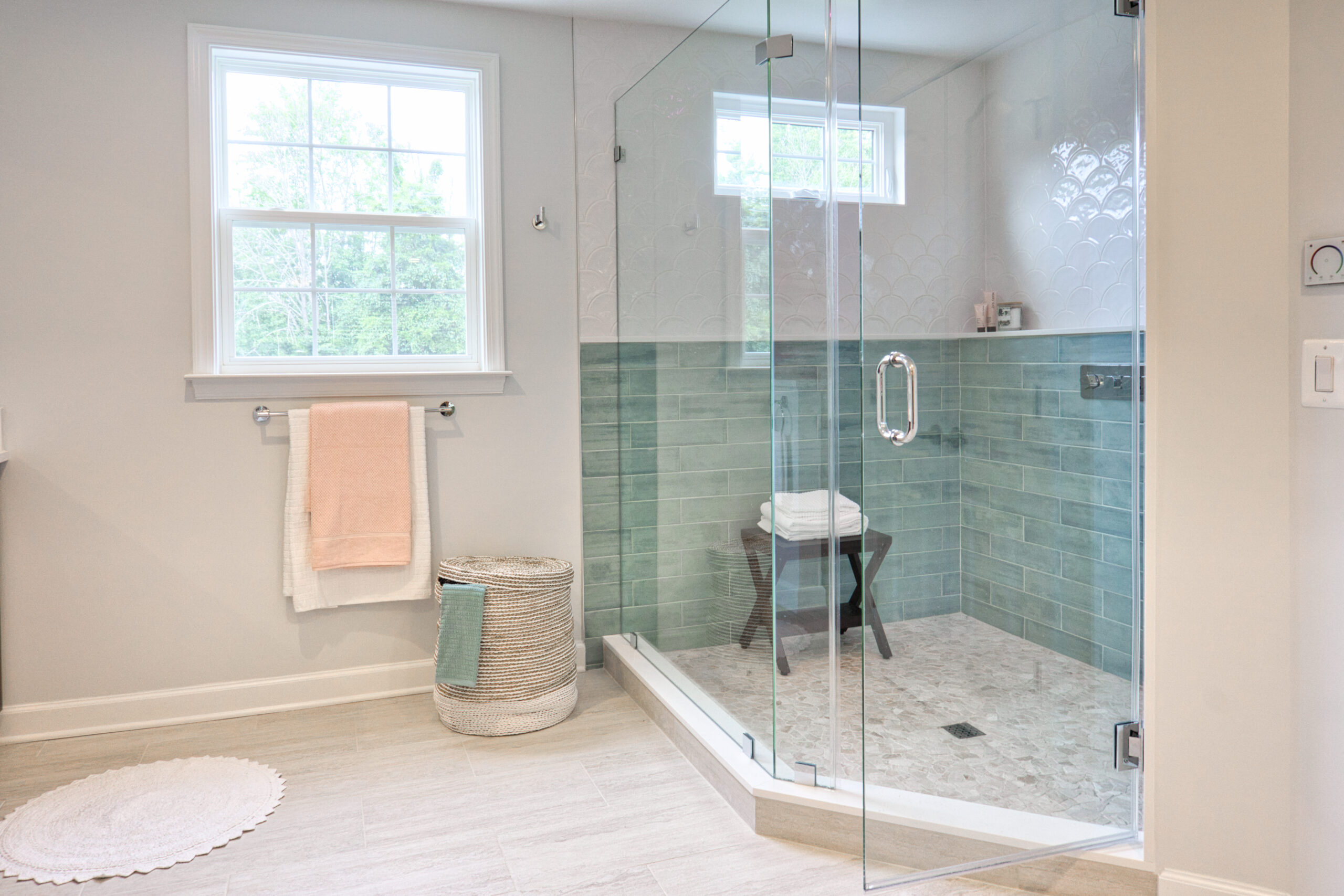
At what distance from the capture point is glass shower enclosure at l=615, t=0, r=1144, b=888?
184 centimetres

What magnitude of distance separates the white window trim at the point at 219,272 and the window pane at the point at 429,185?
0.25ft

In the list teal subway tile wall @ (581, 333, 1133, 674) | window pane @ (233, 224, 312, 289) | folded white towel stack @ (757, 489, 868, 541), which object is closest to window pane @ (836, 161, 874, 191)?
teal subway tile wall @ (581, 333, 1133, 674)

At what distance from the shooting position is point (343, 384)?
9.78ft

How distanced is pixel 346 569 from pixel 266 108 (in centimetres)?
153

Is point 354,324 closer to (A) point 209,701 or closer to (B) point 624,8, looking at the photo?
(A) point 209,701

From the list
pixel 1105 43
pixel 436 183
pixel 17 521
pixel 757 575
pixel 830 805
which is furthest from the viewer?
pixel 436 183

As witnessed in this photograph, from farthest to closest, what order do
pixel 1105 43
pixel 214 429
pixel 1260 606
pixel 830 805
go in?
pixel 214 429 → pixel 830 805 → pixel 1105 43 → pixel 1260 606

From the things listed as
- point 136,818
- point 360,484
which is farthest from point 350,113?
point 136,818

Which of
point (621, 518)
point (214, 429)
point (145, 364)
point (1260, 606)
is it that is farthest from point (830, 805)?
point (145, 364)

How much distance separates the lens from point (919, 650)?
1900mm

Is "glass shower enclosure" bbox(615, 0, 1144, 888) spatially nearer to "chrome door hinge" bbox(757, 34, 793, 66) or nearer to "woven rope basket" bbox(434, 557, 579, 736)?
"chrome door hinge" bbox(757, 34, 793, 66)

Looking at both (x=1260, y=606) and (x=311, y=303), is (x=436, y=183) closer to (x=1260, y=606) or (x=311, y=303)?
(x=311, y=303)

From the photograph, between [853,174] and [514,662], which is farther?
[514,662]

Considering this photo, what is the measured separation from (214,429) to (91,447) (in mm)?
342
